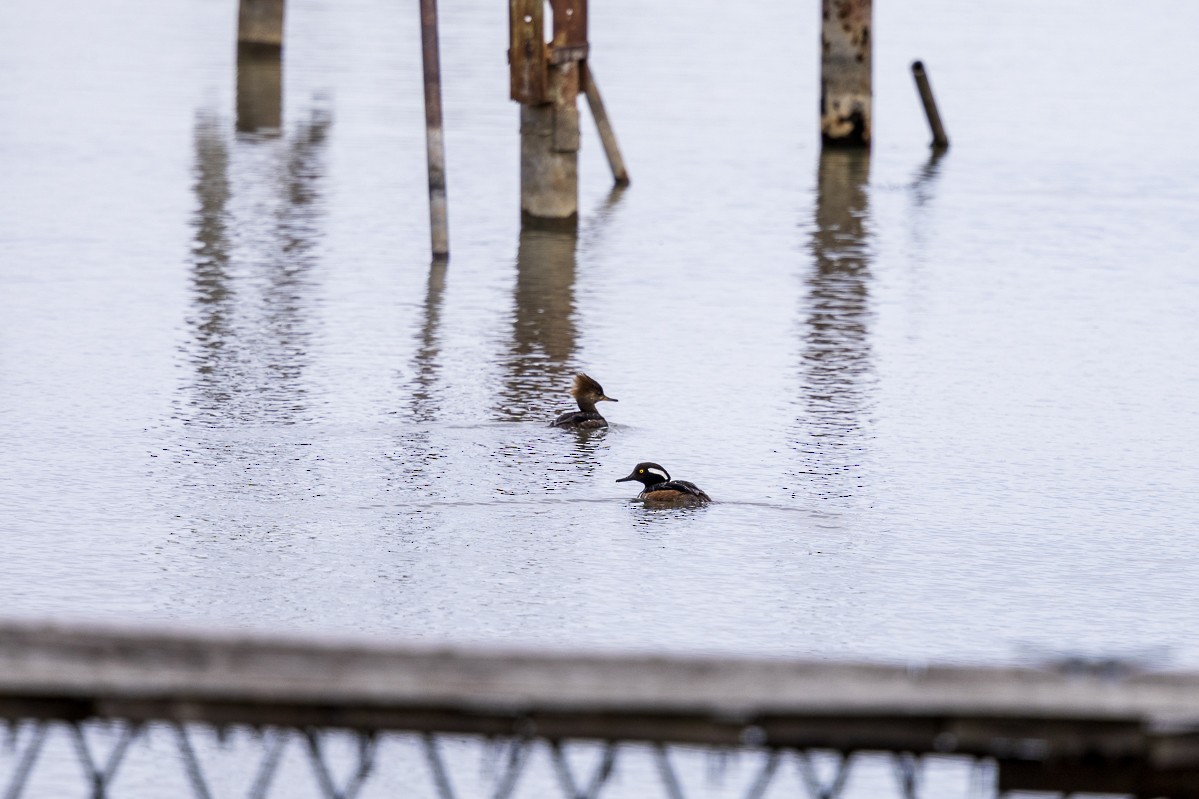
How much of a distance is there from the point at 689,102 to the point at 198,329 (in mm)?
12643

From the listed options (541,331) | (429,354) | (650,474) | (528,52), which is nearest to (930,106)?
(528,52)

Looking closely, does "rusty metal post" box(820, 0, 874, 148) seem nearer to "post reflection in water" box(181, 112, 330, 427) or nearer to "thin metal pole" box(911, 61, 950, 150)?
"thin metal pole" box(911, 61, 950, 150)

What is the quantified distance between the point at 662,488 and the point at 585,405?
1.43 m

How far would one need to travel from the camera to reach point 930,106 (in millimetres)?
20781

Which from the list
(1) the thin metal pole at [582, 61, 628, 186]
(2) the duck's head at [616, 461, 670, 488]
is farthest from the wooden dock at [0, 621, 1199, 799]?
(1) the thin metal pole at [582, 61, 628, 186]

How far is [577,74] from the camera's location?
14.7m

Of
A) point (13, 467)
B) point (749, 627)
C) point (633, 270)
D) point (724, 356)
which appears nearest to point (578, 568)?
point (749, 627)

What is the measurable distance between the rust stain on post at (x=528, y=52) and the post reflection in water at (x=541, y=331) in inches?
45.7

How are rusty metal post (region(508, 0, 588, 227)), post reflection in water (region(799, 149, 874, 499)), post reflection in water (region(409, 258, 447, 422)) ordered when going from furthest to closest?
rusty metal post (region(508, 0, 588, 227)), post reflection in water (region(409, 258, 447, 422)), post reflection in water (region(799, 149, 874, 499))

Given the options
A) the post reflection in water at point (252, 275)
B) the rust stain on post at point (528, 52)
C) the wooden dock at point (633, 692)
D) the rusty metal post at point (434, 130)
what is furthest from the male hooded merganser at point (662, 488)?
the rust stain on post at point (528, 52)

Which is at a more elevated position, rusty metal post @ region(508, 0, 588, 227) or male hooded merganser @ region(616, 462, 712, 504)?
rusty metal post @ region(508, 0, 588, 227)

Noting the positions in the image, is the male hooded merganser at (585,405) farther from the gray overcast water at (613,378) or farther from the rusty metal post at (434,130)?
the rusty metal post at (434,130)

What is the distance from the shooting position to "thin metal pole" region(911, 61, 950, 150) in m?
20.5

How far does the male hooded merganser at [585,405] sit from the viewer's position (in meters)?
9.86
